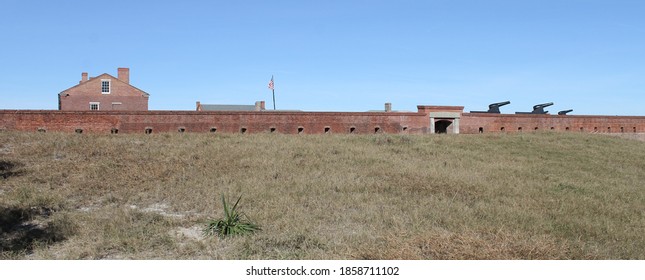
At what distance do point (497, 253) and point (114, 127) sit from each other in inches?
705

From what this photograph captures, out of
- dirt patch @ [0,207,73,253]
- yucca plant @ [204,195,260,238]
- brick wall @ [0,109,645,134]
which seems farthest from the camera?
brick wall @ [0,109,645,134]

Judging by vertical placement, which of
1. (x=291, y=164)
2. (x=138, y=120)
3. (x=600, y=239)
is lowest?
(x=600, y=239)

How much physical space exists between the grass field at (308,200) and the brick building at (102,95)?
31909 millimetres

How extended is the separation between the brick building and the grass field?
31.9 m

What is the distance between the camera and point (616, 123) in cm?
3031

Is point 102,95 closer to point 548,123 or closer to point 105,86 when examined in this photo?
point 105,86

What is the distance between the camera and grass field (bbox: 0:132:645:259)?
17.5 feet

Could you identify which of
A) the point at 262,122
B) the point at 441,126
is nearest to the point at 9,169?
the point at 262,122

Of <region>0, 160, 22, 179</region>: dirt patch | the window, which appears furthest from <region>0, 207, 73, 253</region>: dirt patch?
the window

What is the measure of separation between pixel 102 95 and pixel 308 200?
41027 mm

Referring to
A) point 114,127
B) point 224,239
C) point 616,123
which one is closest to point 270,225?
point 224,239

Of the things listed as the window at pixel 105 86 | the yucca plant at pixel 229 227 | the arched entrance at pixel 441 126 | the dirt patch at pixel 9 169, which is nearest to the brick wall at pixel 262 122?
the arched entrance at pixel 441 126

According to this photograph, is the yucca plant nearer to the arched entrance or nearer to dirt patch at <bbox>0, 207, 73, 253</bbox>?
dirt patch at <bbox>0, 207, 73, 253</bbox>
